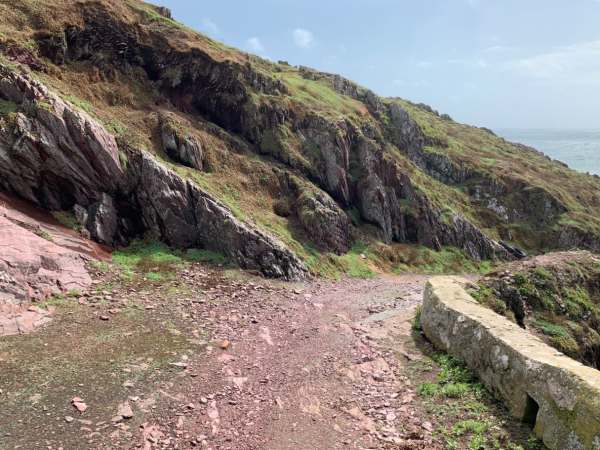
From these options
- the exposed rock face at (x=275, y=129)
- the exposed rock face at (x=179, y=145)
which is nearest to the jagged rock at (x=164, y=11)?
the exposed rock face at (x=275, y=129)

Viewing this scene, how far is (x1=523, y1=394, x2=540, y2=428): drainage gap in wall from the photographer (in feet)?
33.0

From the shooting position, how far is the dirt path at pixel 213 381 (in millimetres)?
9805

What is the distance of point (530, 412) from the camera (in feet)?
33.3

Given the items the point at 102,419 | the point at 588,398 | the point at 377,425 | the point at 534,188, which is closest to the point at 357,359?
the point at 377,425

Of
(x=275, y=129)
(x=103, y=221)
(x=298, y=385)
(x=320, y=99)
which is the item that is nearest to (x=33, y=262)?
(x=103, y=221)

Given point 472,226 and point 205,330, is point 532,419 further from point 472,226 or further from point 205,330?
point 472,226

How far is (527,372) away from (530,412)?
969 mm

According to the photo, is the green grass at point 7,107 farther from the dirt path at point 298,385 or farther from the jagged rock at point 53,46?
the dirt path at point 298,385

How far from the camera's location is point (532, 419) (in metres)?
10.1

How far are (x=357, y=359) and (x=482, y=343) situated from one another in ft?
14.6

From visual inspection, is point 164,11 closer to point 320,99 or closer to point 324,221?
point 320,99

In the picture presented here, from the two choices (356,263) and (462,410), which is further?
(356,263)

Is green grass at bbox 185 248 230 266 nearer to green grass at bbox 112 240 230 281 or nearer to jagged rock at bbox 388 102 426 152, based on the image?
green grass at bbox 112 240 230 281

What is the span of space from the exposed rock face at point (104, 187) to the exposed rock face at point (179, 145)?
376cm
